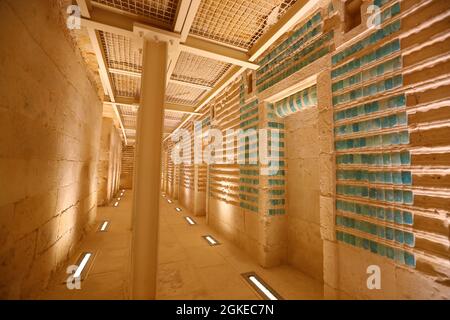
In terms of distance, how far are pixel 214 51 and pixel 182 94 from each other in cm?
299

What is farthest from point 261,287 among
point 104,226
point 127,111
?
point 127,111

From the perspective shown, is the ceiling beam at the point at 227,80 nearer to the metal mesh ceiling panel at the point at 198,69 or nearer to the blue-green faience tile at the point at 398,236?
the metal mesh ceiling panel at the point at 198,69

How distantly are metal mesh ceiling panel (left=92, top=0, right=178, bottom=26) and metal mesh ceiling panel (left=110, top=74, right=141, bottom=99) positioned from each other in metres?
2.60

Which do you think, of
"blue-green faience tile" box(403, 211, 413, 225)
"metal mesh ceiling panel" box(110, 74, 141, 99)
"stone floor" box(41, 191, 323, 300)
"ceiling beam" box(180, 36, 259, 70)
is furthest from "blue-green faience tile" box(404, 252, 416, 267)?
"metal mesh ceiling panel" box(110, 74, 141, 99)

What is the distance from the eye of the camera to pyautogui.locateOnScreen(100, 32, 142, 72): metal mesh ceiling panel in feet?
12.0

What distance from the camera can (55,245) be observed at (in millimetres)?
3221

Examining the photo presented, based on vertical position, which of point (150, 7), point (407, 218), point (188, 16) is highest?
point (150, 7)

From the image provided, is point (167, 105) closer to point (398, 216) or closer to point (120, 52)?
point (120, 52)

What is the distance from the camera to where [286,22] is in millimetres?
2922

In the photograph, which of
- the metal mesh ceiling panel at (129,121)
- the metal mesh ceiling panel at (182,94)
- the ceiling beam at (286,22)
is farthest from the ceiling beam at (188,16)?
the metal mesh ceiling panel at (129,121)

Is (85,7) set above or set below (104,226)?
above

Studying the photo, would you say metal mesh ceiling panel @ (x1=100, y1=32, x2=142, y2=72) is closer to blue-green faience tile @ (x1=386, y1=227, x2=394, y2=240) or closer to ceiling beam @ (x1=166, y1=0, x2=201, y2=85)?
ceiling beam @ (x1=166, y1=0, x2=201, y2=85)

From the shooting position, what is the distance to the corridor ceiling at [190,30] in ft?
9.20

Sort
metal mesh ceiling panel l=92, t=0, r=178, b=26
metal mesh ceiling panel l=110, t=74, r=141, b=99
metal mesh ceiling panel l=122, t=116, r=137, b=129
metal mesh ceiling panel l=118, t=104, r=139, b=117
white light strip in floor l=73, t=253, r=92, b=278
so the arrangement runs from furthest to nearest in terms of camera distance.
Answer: metal mesh ceiling panel l=122, t=116, r=137, b=129 → metal mesh ceiling panel l=118, t=104, r=139, b=117 → metal mesh ceiling panel l=110, t=74, r=141, b=99 → white light strip in floor l=73, t=253, r=92, b=278 → metal mesh ceiling panel l=92, t=0, r=178, b=26
